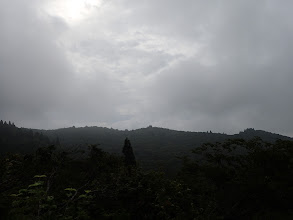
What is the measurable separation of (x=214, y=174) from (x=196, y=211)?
12.9ft

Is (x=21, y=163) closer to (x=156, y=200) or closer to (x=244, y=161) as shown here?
(x=156, y=200)

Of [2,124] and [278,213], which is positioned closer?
[278,213]

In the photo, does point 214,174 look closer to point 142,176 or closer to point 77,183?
point 142,176

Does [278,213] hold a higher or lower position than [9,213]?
lower

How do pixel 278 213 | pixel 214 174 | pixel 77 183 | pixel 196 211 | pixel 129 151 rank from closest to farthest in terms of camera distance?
pixel 278 213, pixel 196 211, pixel 77 183, pixel 214 174, pixel 129 151

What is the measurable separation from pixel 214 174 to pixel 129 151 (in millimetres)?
26223

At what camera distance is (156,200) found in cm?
696

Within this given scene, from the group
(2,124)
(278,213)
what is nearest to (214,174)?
(278,213)

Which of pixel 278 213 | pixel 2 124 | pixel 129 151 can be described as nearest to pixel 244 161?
pixel 278 213

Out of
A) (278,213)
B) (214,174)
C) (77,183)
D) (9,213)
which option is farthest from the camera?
(214,174)

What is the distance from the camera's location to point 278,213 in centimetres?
607

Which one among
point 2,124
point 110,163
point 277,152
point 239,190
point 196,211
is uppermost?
point 2,124

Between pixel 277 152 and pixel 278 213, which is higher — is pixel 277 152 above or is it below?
above

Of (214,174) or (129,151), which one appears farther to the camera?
(129,151)
